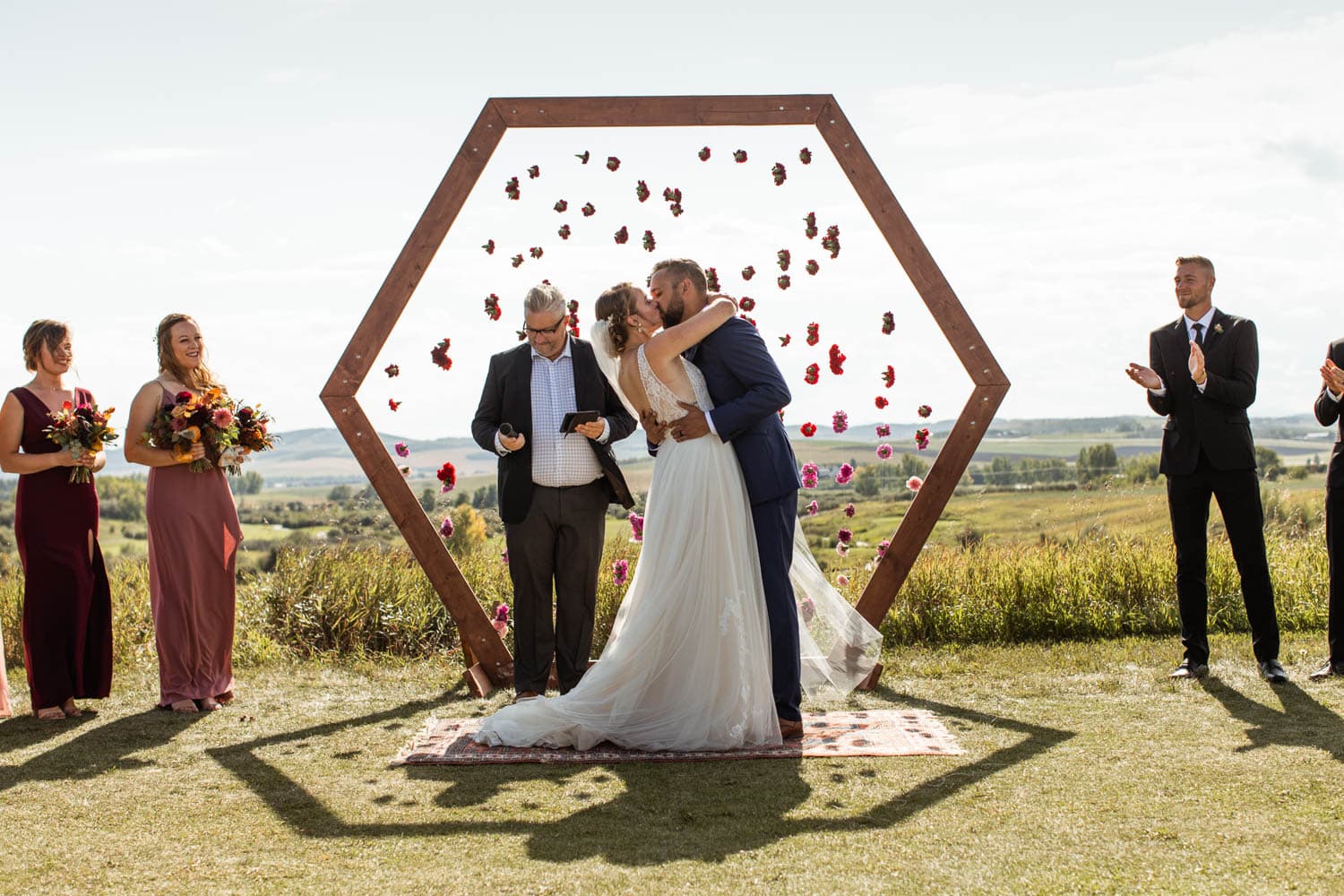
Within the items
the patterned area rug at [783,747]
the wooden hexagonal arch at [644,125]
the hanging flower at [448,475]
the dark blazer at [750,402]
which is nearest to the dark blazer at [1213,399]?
the wooden hexagonal arch at [644,125]

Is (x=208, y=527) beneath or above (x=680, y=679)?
above

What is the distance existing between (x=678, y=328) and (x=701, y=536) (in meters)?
0.85

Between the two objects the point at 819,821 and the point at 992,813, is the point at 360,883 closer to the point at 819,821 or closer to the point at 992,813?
the point at 819,821

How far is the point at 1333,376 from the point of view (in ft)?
19.7

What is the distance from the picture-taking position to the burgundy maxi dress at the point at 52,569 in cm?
607

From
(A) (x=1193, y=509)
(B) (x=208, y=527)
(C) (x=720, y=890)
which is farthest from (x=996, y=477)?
(C) (x=720, y=890)

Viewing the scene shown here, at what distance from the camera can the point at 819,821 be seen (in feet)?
13.2

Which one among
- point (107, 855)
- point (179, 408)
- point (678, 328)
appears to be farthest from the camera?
point (179, 408)

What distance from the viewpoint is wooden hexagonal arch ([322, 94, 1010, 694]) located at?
6.25 metres

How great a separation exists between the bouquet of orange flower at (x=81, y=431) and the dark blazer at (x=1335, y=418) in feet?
19.4

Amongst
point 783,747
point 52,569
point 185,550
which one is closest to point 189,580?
point 185,550

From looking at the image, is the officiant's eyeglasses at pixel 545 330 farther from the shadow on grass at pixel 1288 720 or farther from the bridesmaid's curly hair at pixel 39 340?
the shadow on grass at pixel 1288 720

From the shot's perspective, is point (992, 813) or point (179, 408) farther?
point (179, 408)

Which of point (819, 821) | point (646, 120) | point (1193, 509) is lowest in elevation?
point (819, 821)
